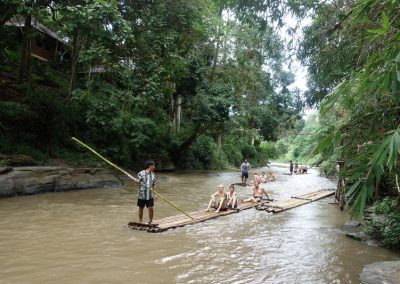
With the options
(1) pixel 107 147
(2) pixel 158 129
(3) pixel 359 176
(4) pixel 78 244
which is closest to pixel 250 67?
(2) pixel 158 129

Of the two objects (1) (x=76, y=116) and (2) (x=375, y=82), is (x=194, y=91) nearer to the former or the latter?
(1) (x=76, y=116)

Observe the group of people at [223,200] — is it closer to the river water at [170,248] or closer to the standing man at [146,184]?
the river water at [170,248]

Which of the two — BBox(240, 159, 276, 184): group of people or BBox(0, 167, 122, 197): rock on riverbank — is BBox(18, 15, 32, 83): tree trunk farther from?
BBox(240, 159, 276, 184): group of people

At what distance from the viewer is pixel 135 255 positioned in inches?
283

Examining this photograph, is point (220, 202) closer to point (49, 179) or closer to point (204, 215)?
point (204, 215)

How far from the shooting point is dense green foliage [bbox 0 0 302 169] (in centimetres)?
1167

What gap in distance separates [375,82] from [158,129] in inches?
868

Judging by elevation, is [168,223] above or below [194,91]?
below

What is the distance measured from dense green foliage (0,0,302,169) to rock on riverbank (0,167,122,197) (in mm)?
1294

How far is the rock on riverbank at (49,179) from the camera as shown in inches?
510

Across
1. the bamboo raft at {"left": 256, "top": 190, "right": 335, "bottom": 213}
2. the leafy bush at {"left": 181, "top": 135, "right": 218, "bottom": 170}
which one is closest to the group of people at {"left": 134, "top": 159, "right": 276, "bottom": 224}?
the bamboo raft at {"left": 256, "top": 190, "right": 335, "bottom": 213}

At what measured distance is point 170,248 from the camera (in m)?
7.74

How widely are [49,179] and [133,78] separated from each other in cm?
505

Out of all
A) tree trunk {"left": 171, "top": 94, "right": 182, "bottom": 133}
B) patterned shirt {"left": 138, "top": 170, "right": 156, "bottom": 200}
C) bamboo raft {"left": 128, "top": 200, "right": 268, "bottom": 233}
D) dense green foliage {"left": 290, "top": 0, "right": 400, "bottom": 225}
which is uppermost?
tree trunk {"left": 171, "top": 94, "right": 182, "bottom": 133}
